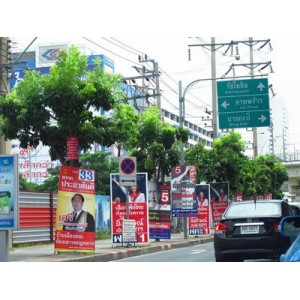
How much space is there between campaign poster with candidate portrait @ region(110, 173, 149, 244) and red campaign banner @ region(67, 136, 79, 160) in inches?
128

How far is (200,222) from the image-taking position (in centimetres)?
2970

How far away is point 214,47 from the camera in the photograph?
4047 cm

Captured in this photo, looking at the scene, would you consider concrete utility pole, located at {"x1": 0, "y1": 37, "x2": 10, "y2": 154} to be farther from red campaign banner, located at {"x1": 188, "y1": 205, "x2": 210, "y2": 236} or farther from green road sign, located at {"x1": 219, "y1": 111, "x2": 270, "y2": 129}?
red campaign banner, located at {"x1": 188, "y1": 205, "x2": 210, "y2": 236}

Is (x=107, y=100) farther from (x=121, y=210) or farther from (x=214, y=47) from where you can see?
(x=214, y=47)

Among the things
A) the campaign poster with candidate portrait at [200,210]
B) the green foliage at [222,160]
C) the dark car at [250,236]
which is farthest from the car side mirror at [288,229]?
the green foliage at [222,160]

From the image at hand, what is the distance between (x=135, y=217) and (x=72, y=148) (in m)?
4.45

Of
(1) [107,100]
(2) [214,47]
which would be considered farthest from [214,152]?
(1) [107,100]

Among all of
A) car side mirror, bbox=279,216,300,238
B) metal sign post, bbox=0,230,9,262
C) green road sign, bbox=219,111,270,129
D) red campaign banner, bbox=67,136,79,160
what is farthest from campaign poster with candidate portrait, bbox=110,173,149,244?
car side mirror, bbox=279,216,300,238

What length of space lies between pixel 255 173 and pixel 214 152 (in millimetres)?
16657

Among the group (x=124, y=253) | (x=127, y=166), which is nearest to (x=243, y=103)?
(x=127, y=166)

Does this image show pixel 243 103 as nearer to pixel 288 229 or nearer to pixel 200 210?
pixel 200 210

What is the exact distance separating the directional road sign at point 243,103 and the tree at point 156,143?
8.29ft

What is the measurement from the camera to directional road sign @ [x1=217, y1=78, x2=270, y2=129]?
90.2ft
